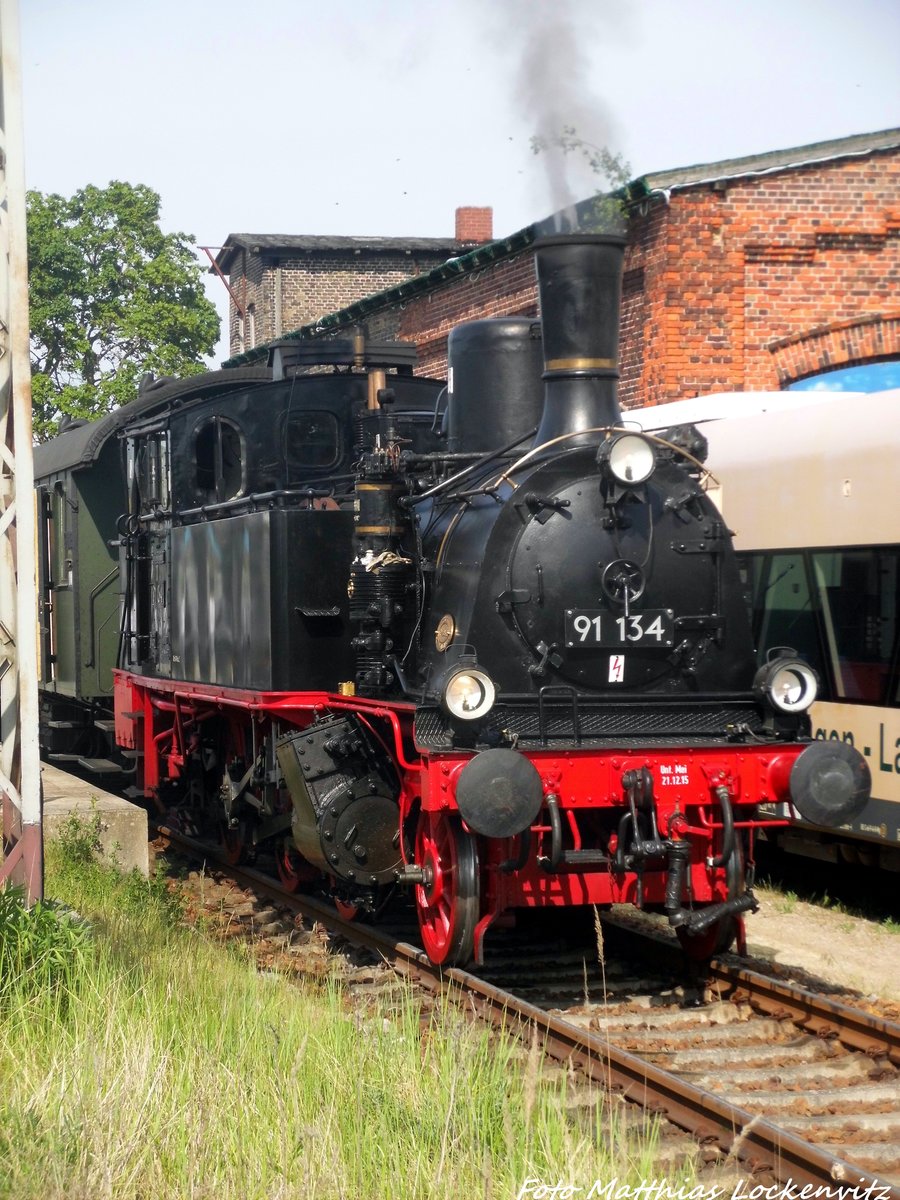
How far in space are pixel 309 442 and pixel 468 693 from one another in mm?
3041

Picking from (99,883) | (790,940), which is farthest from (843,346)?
(99,883)

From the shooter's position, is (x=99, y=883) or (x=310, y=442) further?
(x=310, y=442)

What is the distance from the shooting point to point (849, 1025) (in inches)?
239

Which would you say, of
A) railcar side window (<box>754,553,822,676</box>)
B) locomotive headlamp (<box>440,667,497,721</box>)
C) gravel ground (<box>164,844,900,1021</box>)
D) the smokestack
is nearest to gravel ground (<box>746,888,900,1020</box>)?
gravel ground (<box>164,844,900,1021</box>)

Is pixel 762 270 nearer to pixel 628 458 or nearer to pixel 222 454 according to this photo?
pixel 222 454

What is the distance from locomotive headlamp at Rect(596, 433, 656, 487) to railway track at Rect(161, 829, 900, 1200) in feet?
6.94

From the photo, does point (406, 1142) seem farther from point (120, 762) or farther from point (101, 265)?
point (101, 265)

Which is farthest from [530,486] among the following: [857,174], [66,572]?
[857,174]

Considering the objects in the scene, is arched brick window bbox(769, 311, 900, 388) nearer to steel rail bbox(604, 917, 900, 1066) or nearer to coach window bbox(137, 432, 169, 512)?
coach window bbox(137, 432, 169, 512)

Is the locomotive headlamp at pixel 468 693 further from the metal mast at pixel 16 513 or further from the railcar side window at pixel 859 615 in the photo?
the railcar side window at pixel 859 615

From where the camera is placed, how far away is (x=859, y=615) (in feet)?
29.9

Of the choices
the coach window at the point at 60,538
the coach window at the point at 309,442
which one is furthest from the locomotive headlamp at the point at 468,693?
the coach window at the point at 60,538

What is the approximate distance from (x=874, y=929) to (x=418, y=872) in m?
3.23

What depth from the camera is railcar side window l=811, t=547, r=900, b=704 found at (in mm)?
8828
